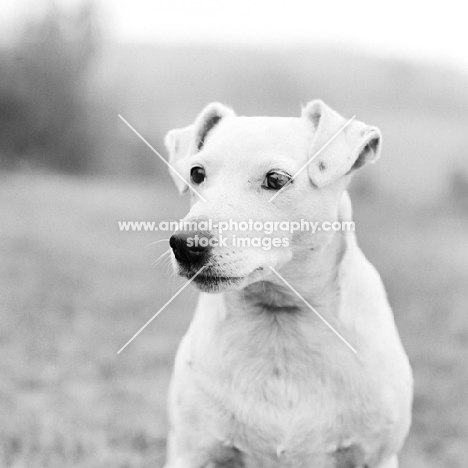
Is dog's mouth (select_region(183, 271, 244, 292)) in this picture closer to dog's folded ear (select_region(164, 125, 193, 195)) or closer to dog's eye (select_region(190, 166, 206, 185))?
dog's eye (select_region(190, 166, 206, 185))

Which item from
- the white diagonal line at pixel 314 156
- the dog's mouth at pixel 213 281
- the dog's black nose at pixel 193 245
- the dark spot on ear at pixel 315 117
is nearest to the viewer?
the dog's black nose at pixel 193 245

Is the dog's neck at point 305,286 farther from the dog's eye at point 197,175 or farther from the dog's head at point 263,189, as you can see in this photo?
the dog's eye at point 197,175

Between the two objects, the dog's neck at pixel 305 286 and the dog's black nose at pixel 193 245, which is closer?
the dog's black nose at pixel 193 245

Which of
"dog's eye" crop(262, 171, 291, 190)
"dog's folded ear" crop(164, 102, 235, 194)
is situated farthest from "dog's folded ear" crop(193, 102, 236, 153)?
"dog's eye" crop(262, 171, 291, 190)

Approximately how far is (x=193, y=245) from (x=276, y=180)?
1.73 feet

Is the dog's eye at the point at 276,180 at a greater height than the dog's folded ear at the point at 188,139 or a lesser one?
lesser

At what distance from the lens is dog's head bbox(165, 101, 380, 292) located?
9.36 ft

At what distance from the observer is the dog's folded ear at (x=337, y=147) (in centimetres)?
303

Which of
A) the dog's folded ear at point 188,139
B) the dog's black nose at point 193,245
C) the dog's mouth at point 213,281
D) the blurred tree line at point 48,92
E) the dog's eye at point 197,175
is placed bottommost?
the dog's mouth at point 213,281

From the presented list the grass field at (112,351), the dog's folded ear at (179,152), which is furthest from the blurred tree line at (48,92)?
the dog's folded ear at (179,152)

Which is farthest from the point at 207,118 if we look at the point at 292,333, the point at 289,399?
the point at 289,399

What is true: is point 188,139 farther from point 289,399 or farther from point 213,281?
point 289,399

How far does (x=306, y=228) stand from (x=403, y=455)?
2684mm

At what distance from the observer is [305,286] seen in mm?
3213
